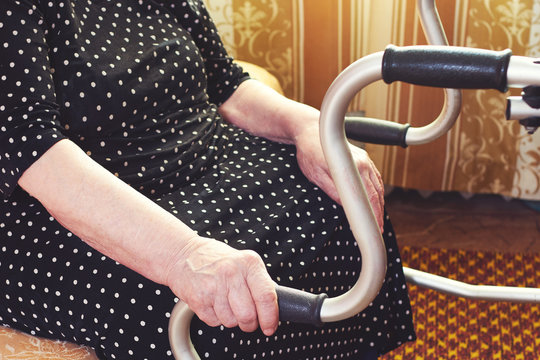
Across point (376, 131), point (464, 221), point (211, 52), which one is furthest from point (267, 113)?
point (464, 221)

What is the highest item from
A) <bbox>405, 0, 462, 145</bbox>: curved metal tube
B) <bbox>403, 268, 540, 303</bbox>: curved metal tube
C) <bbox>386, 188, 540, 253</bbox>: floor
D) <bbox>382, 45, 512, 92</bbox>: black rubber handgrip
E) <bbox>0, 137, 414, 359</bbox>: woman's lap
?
<bbox>382, 45, 512, 92</bbox>: black rubber handgrip

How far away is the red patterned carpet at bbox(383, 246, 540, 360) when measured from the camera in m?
1.60

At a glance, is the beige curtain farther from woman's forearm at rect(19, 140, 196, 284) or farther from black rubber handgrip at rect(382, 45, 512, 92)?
black rubber handgrip at rect(382, 45, 512, 92)

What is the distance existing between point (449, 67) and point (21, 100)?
55 centimetres

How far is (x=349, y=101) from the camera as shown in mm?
682

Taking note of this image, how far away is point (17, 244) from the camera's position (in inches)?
37.7

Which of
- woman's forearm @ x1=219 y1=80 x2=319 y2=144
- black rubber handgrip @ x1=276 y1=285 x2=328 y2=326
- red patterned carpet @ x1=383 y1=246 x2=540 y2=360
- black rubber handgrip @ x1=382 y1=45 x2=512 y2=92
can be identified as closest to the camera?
black rubber handgrip @ x1=382 y1=45 x2=512 y2=92

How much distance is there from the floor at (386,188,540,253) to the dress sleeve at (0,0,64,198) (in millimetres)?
1394

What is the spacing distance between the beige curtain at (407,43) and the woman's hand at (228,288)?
140 cm

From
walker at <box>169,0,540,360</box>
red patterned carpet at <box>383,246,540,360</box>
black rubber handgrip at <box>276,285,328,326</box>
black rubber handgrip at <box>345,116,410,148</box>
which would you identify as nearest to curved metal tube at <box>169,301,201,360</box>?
walker at <box>169,0,540,360</box>

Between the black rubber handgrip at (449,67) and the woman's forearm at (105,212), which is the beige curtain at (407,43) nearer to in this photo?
the woman's forearm at (105,212)

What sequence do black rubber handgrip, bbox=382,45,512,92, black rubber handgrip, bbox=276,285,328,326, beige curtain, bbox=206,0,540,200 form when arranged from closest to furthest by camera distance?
black rubber handgrip, bbox=382,45,512,92
black rubber handgrip, bbox=276,285,328,326
beige curtain, bbox=206,0,540,200

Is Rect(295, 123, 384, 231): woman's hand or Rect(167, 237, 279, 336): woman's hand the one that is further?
Rect(295, 123, 384, 231): woman's hand

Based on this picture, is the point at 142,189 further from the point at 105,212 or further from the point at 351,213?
the point at 351,213
